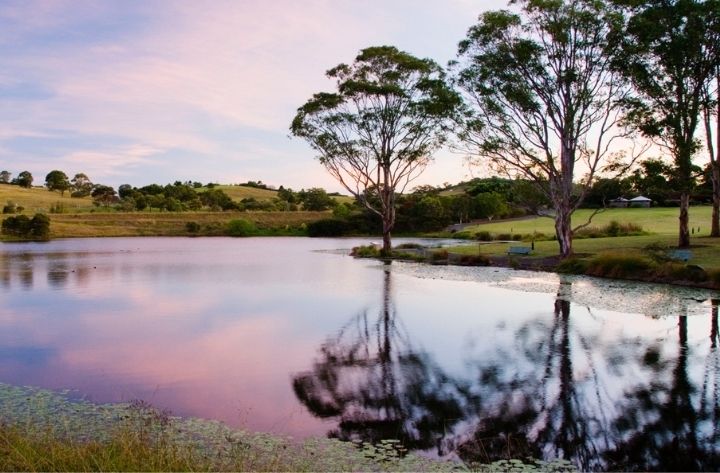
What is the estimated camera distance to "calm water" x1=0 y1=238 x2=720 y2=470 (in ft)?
31.7

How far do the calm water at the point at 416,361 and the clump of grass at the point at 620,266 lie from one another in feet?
7.01

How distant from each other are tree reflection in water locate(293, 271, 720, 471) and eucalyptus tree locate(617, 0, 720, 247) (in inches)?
870

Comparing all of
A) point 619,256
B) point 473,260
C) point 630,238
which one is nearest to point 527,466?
point 619,256

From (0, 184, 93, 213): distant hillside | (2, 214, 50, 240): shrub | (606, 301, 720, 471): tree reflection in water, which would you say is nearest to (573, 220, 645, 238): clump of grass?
(606, 301, 720, 471): tree reflection in water

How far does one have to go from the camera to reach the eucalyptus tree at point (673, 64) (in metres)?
33.8

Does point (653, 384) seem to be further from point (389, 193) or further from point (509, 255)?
point (389, 193)

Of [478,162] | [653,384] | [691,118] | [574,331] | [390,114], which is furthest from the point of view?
[390,114]

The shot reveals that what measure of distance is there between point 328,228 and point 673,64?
221 ft

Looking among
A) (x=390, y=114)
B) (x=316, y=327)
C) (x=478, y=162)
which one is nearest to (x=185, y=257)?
(x=390, y=114)

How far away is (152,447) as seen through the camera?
7699 millimetres

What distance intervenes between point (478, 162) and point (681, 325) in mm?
23398

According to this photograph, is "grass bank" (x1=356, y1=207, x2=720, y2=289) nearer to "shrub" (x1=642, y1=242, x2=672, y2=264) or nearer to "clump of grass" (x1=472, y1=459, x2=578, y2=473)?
"shrub" (x1=642, y1=242, x2=672, y2=264)

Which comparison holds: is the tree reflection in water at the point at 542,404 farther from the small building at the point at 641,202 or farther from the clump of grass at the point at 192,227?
the clump of grass at the point at 192,227

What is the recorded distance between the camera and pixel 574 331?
17.6 metres
